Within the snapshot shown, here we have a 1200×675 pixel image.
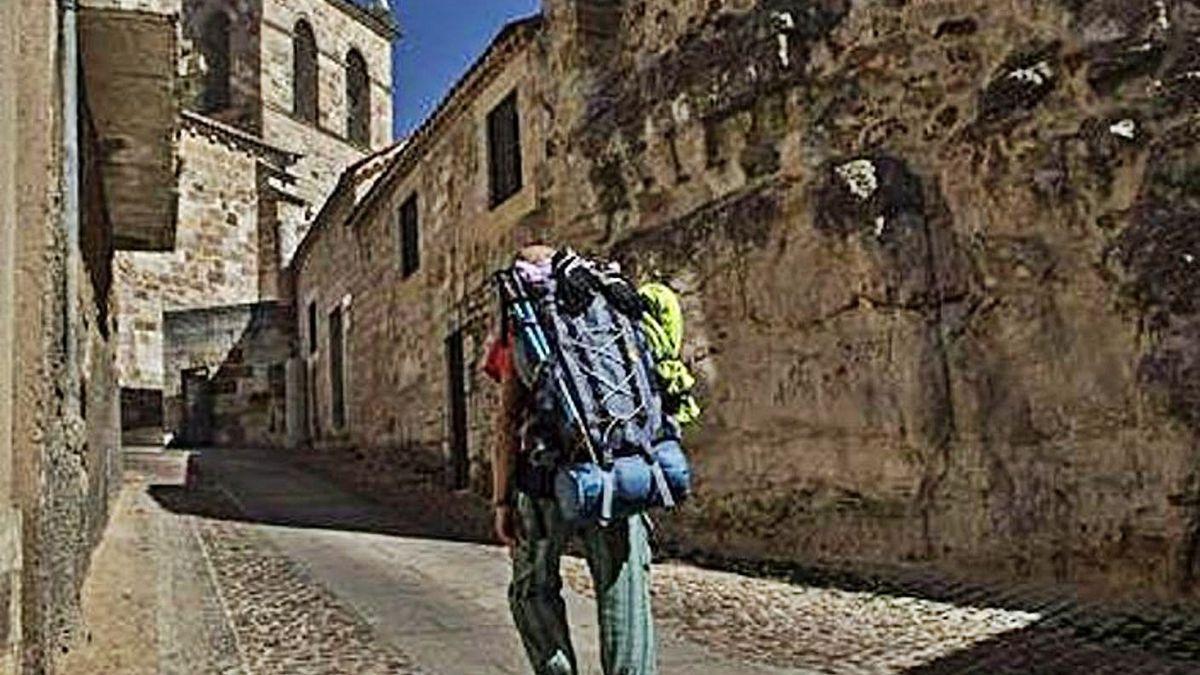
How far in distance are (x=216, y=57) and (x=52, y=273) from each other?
3052 cm

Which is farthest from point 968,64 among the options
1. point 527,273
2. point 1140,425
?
point 527,273

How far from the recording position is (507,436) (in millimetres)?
2748

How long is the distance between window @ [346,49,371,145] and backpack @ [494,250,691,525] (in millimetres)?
33044

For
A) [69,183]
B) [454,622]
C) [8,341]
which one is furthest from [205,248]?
[8,341]

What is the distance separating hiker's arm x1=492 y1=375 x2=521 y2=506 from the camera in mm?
2744

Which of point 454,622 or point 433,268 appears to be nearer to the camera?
point 454,622

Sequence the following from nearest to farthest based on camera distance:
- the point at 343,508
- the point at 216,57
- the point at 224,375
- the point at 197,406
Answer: the point at 343,508 → the point at 197,406 → the point at 224,375 → the point at 216,57

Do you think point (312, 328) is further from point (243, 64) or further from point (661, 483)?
point (661, 483)

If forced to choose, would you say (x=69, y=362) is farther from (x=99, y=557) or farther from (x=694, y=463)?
(x=694, y=463)

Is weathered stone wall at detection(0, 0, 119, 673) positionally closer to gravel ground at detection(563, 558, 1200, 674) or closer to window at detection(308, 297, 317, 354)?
gravel ground at detection(563, 558, 1200, 674)

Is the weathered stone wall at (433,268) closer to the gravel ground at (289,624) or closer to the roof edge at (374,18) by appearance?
the gravel ground at (289,624)

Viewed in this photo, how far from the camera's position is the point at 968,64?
21.5 feet

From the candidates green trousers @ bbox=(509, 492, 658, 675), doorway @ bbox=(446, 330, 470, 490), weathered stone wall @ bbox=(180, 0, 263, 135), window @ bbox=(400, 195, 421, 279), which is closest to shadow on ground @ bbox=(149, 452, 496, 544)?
doorway @ bbox=(446, 330, 470, 490)

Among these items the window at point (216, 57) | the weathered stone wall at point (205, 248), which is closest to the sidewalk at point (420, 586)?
the weathered stone wall at point (205, 248)
